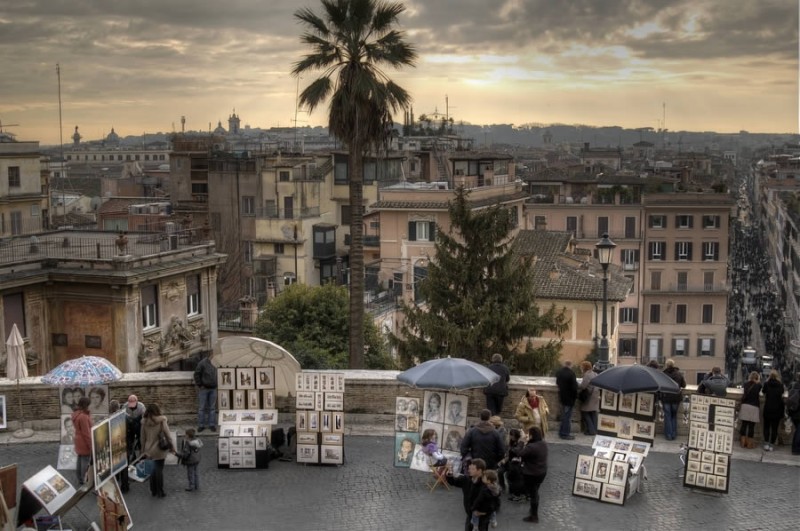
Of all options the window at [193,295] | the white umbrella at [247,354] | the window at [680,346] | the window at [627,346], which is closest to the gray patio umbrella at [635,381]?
the white umbrella at [247,354]

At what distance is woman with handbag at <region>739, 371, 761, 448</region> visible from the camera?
55.7ft

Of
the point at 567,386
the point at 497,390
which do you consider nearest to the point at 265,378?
the point at 497,390

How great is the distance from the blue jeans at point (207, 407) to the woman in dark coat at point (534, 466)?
256 inches

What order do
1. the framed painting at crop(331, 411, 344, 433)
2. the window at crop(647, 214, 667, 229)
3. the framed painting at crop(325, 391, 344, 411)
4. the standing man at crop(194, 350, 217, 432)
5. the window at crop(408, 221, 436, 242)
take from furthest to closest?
the window at crop(647, 214, 667, 229) → the window at crop(408, 221, 436, 242) → the standing man at crop(194, 350, 217, 432) → the framed painting at crop(325, 391, 344, 411) → the framed painting at crop(331, 411, 344, 433)

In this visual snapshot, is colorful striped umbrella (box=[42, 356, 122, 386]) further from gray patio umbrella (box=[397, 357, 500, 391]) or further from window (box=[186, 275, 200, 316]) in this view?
window (box=[186, 275, 200, 316])

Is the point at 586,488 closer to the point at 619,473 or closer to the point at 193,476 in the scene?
the point at 619,473

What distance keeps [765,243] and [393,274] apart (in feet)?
431

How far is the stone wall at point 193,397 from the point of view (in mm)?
18234

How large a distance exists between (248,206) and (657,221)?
33.0 meters

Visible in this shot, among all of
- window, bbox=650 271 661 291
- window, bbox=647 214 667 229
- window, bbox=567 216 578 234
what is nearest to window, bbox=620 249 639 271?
window, bbox=650 271 661 291

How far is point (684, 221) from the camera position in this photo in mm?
77438

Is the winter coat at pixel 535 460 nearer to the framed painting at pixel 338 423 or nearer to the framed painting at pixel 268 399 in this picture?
the framed painting at pixel 338 423

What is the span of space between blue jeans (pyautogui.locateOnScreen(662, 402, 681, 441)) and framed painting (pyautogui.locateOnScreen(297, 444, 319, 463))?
6.49 metres

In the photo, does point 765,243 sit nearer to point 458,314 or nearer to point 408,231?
point 408,231
